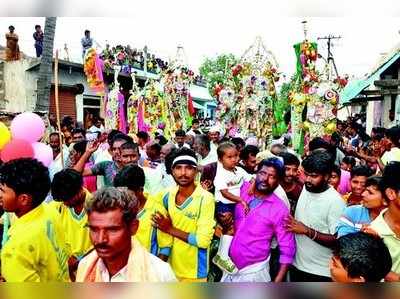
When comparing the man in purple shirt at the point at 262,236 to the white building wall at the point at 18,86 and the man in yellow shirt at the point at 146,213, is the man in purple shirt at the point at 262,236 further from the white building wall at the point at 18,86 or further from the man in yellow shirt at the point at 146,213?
the white building wall at the point at 18,86

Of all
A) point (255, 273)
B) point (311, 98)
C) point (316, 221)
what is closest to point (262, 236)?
point (255, 273)

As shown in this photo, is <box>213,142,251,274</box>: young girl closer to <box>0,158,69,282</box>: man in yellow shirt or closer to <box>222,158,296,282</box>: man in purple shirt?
<box>222,158,296,282</box>: man in purple shirt

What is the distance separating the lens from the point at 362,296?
32.0 inches

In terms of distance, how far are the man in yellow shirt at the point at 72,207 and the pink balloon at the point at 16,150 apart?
0.73 metres

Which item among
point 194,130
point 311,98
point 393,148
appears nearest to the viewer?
point 393,148

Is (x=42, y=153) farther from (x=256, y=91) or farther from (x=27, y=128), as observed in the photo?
(x=256, y=91)

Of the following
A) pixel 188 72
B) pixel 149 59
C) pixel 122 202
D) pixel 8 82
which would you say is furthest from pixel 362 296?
pixel 149 59

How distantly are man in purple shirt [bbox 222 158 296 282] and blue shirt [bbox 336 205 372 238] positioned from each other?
13.4 inches

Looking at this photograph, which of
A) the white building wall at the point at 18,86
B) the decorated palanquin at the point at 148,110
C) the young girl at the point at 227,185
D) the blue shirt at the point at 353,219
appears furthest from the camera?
the white building wall at the point at 18,86

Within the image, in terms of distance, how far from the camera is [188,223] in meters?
2.90

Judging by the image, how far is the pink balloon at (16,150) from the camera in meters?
3.53

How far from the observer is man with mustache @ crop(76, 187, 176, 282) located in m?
1.65

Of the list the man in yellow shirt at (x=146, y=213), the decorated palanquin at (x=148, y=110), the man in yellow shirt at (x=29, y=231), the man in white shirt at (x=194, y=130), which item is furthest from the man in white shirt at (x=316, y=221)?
the decorated palanquin at (x=148, y=110)

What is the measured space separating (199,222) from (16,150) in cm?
159
